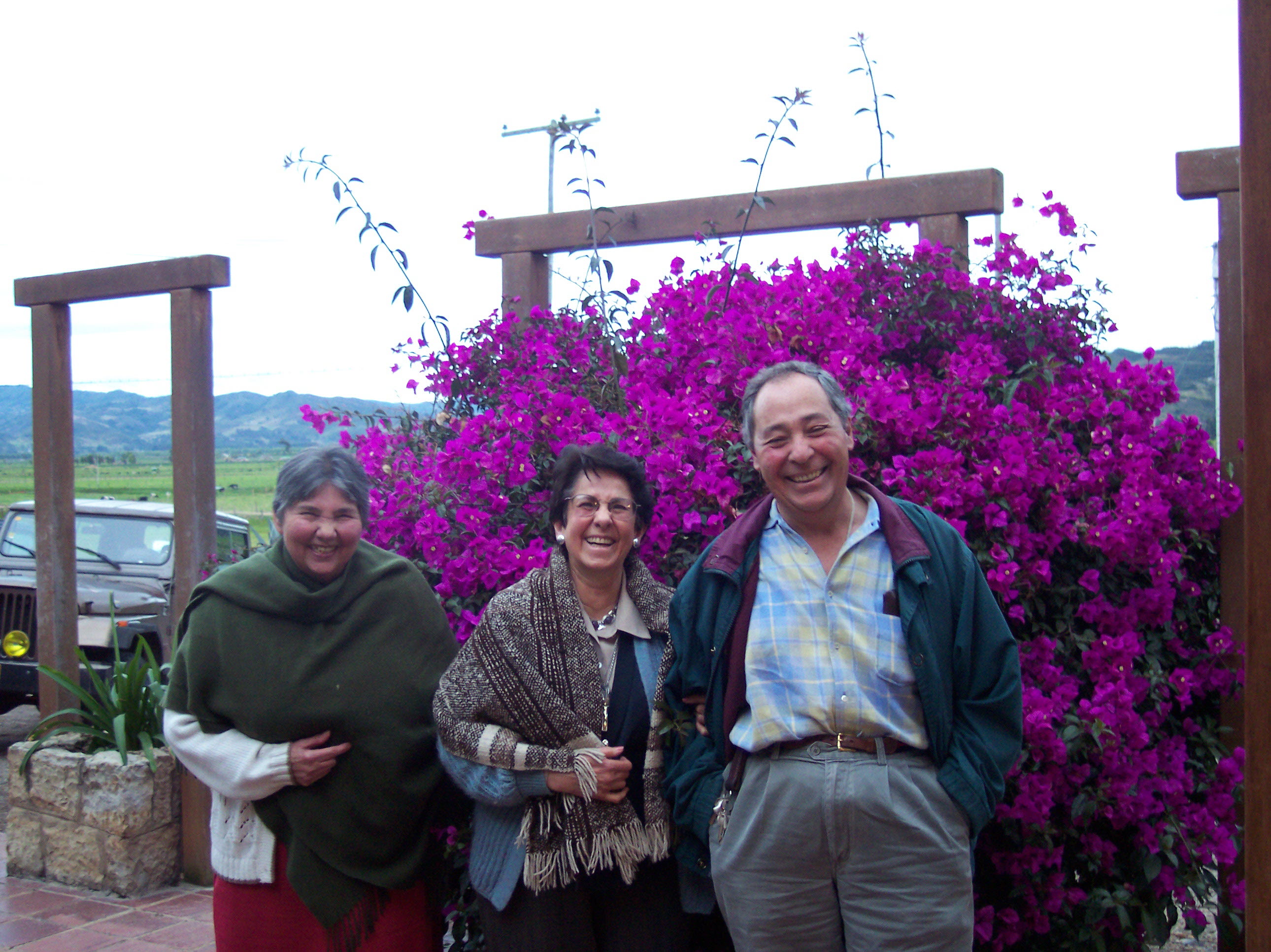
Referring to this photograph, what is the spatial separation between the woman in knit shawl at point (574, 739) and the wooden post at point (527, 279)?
79.7 inches

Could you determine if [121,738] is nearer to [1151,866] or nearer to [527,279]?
[527,279]

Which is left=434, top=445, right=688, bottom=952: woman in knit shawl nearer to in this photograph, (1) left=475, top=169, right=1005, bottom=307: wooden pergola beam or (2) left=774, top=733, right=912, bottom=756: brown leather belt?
(2) left=774, top=733, right=912, bottom=756: brown leather belt

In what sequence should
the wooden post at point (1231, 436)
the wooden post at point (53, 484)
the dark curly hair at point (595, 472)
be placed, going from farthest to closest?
the wooden post at point (53, 484) < the wooden post at point (1231, 436) < the dark curly hair at point (595, 472)

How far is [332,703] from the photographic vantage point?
252 centimetres

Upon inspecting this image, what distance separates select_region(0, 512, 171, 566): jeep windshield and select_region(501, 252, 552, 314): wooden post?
16.2 ft


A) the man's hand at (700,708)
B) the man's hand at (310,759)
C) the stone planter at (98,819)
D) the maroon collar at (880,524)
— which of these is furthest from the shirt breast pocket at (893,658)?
the stone planter at (98,819)

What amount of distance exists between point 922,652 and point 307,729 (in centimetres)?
137

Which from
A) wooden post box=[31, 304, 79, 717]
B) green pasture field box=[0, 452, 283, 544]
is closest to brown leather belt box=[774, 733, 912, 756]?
green pasture field box=[0, 452, 283, 544]

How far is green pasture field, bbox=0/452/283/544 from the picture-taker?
153 inches

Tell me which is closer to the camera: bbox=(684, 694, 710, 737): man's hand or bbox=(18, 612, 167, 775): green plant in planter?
bbox=(684, 694, 710, 737): man's hand

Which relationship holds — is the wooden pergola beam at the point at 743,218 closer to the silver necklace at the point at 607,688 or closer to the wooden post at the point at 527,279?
the wooden post at the point at 527,279

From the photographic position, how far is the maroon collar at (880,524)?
2.10m

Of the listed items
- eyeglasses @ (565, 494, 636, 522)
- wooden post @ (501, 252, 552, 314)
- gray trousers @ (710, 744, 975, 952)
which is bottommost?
gray trousers @ (710, 744, 975, 952)

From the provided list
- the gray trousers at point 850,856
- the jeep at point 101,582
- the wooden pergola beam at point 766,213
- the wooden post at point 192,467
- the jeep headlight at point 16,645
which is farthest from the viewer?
the jeep headlight at point 16,645
